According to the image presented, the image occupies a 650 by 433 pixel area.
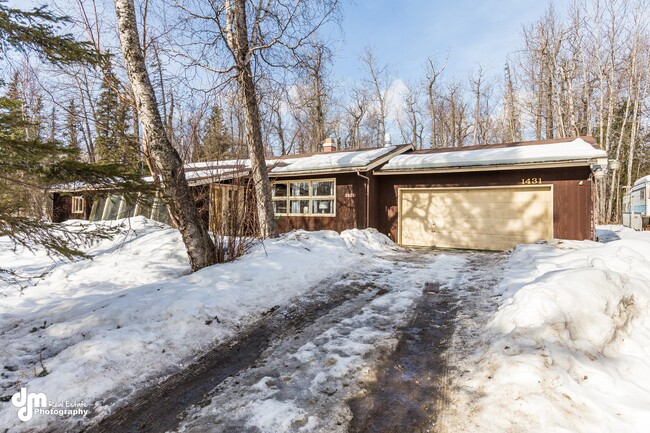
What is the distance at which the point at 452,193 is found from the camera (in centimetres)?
1050

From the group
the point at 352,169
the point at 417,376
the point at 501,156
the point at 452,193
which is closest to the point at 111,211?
the point at 352,169

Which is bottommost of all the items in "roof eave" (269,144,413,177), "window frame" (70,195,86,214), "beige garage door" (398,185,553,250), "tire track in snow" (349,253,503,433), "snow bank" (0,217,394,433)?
"tire track in snow" (349,253,503,433)

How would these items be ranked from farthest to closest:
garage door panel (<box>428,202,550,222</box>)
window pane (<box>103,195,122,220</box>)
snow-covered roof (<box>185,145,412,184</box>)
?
window pane (<box>103,195,122,220</box>) → snow-covered roof (<box>185,145,412,184</box>) → garage door panel (<box>428,202,550,222</box>)

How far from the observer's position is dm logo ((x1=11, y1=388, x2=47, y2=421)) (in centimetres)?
234

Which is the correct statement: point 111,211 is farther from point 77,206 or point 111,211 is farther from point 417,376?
point 417,376

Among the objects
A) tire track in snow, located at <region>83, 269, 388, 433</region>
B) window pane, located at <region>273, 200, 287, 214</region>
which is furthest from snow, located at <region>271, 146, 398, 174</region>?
tire track in snow, located at <region>83, 269, 388, 433</region>

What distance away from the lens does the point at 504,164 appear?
9305mm

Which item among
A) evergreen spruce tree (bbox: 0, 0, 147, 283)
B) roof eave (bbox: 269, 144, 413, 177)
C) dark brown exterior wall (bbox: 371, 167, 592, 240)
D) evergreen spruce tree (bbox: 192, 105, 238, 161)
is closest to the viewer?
evergreen spruce tree (bbox: 0, 0, 147, 283)

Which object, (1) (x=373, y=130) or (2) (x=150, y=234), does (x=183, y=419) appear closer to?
(2) (x=150, y=234)

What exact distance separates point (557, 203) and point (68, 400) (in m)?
10.9

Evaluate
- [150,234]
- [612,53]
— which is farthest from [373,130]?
[150,234]

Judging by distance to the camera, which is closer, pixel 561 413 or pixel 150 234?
pixel 561 413

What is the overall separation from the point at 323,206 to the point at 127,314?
860cm

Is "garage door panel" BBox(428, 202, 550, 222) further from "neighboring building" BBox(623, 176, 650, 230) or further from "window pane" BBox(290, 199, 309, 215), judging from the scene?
"neighboring building" BBox(623, 176, 650, 230)
